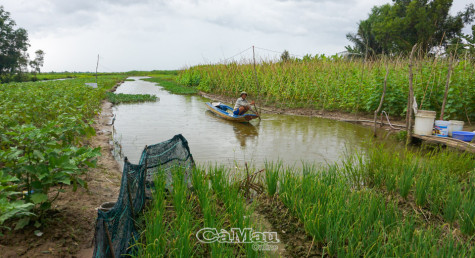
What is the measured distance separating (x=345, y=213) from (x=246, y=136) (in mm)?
7140

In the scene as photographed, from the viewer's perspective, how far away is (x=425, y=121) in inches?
Answer: 307

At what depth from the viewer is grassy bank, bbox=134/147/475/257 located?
9.17 ft

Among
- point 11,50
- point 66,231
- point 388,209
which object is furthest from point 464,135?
point 11,50

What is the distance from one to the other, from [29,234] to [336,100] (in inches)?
527

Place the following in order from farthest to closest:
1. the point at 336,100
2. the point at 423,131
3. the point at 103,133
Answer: the point at 336,100
the point at 103,133
the point at 423,131

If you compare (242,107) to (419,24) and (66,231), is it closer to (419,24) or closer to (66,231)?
→ (66,231)

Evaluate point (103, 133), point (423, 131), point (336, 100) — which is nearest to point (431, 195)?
point (423, 131)

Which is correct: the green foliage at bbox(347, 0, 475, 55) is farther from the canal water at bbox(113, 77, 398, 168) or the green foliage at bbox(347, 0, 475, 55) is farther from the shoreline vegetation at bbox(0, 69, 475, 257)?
the shoreline vegetation at bbox(0, 69, 475, 257)

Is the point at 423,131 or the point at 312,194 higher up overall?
the point at 423,131

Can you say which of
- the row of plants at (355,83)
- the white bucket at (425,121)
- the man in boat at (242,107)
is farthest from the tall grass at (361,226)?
the man in boat at (242,107)

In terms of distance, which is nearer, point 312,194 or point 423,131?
point 312,194

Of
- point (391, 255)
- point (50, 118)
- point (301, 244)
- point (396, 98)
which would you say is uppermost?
point (396, 98)

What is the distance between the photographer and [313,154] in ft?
26.4

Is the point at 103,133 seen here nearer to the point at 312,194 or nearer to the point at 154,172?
the point at 154,172
